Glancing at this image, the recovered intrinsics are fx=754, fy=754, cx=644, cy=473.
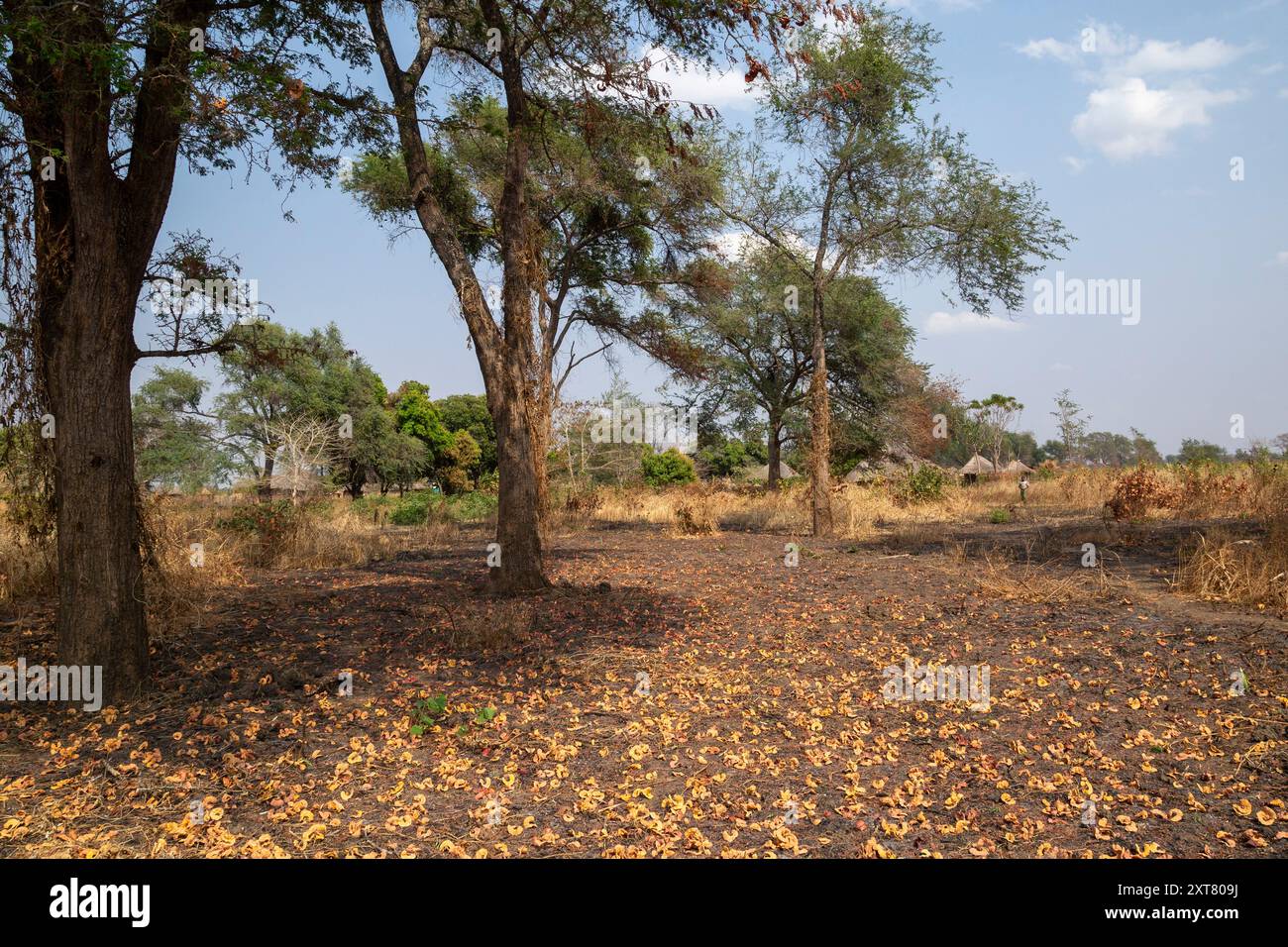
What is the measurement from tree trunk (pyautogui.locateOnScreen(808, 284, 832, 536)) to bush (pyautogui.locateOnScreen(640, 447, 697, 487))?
1978 cm

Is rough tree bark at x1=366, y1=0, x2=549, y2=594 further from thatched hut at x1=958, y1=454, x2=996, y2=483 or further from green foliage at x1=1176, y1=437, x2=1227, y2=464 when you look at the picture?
thatched hut at x1=958, y1=454, x2=996, y2=483

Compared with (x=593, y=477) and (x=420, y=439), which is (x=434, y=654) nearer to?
(x=593, y=477)

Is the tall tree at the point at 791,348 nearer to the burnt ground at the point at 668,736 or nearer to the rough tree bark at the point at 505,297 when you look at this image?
the rough tree bark at the point at 505,297

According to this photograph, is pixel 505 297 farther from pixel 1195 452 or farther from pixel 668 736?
pixel 1195 452

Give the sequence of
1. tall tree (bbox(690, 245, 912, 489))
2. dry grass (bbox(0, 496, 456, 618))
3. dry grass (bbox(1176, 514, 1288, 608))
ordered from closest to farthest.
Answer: dry grass (bbox(1176, 514, 1288, 608)), dry grass (bbox(0, 496, 456, 618)), tall tree (bbox(690, 245, 912, 489))

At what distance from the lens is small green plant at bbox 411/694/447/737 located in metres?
4.30

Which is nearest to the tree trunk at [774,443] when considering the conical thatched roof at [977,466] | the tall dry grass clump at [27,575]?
the conical thatched roof at [977,466]

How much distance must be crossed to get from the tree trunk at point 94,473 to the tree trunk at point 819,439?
10.1 m

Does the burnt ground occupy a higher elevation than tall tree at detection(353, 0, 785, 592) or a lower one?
lower

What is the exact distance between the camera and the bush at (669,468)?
33.3m

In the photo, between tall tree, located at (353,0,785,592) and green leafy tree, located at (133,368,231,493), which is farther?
green leafy tree, located at (133,368,231,493)

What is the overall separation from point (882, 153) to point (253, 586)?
11.5 meters

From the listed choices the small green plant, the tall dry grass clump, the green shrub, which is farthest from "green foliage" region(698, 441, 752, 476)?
the small green plant

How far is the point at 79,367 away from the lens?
14.7 feet
